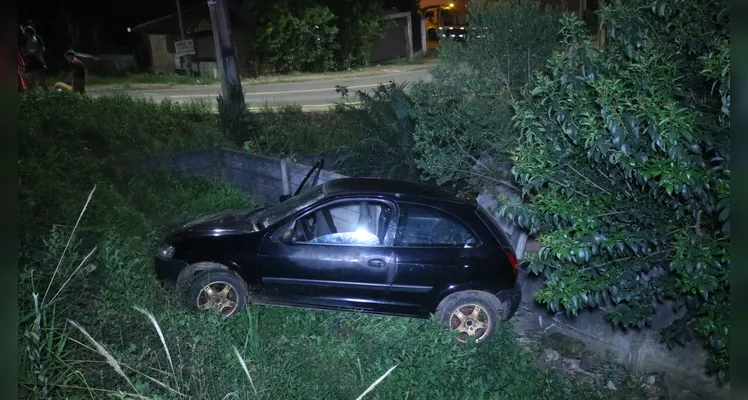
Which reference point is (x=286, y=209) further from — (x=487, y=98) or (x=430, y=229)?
(x=487, y=98)

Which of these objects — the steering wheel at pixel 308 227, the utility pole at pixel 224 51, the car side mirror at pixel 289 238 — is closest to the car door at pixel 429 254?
the steering wheel at pixel 308 227

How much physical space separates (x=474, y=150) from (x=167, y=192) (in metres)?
4.63

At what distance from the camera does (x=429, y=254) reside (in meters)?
5.89

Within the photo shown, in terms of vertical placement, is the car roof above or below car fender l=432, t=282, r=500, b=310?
above

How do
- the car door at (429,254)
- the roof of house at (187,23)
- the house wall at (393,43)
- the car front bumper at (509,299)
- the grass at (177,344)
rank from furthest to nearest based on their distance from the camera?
1. the house wall at (393,43)
2. the roof of house at (187,23)
3. the car front bumper at (509,299)
4. the car door at (429,254)
5. the grass at (177,344)

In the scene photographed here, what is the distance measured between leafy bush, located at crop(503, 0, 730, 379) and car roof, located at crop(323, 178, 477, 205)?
5.41ft

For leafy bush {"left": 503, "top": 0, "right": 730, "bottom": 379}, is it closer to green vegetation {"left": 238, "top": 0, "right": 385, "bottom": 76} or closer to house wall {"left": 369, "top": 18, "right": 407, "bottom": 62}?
green vegetation {"left": 238, "top": 0, "right": 385, "bottom": 76}

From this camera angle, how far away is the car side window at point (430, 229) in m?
5.95

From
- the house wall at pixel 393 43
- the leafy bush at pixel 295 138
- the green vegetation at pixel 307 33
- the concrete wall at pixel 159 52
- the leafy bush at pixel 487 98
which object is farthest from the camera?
the house wall at pixel 393 43

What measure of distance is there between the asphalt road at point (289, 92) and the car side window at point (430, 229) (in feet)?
38.9

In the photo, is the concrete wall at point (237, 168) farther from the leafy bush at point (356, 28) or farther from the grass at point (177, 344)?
the leafy bush at point (356, 28)

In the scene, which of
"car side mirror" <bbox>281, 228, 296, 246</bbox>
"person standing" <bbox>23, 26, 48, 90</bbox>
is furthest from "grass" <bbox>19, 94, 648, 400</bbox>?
"person standing" <bbox>23, 26, 48, 90</bbox>

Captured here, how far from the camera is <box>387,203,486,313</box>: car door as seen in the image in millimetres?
5883

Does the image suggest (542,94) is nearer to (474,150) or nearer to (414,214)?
(414,214)
